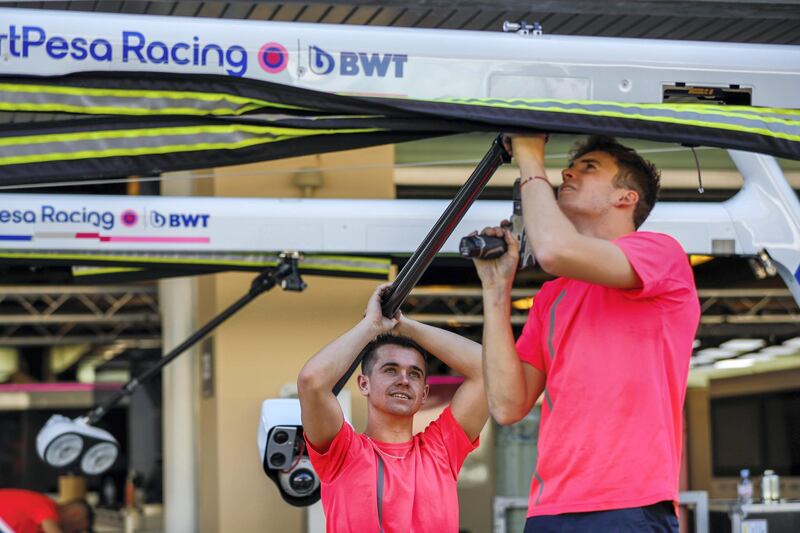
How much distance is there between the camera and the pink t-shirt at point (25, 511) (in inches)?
372

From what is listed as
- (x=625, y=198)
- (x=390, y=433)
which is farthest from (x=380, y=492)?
(x=625, y=198)

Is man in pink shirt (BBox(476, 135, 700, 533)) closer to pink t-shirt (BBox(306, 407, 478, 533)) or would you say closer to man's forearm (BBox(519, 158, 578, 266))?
man's forearm (BBox(519, 158, 578, 266))

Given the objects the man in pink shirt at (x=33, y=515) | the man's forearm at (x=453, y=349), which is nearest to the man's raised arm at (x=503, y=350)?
the man's forearm at (x=453, y=349)

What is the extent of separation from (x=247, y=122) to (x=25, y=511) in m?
6.97

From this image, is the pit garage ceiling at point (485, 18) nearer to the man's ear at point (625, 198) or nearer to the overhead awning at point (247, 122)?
the overhead awning at point (247, 122)

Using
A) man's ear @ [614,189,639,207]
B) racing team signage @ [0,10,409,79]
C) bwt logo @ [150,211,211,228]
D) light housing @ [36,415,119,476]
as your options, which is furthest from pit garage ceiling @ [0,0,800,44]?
man's ear @ [614,189,639,207]

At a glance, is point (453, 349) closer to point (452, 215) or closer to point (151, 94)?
point (452, 215)

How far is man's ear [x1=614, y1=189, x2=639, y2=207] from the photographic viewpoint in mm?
3055

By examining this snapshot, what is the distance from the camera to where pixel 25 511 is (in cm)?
961

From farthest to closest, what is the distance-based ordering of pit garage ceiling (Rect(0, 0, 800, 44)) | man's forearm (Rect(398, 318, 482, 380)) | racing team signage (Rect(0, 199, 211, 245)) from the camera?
pit garage ceiling (Rect(0, 0, 800, 44)) → racing team signage (Rect(0, 199, 211, 245)) → man's forearm (Rect(398, 318, 482, 380))

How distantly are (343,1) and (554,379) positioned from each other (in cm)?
307

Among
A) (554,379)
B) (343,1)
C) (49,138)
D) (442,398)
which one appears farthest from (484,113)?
(442,398)

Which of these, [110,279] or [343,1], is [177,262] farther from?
[343,1]

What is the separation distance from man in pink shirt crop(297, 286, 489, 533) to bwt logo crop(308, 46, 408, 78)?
631mm
